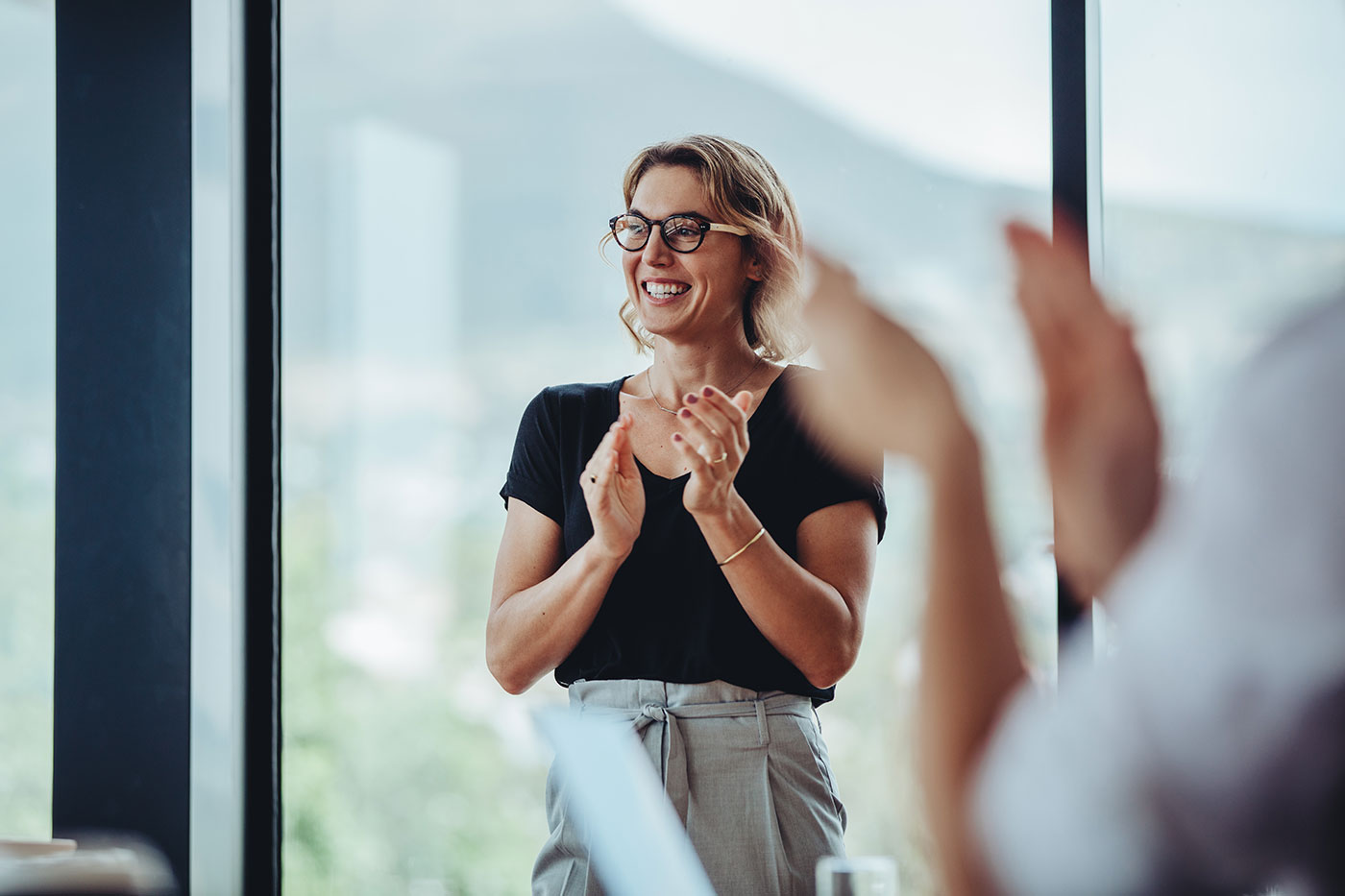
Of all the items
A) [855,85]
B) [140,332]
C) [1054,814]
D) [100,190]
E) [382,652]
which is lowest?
[382,652]

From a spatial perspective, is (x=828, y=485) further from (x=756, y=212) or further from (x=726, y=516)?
(x=756, y=212)

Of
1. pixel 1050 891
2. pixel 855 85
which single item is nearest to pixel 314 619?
pixel 855 85

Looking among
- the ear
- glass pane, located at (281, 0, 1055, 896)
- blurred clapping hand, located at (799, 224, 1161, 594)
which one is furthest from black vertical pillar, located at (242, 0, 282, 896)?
blurred clapping hand, located at (799, 224, 1161, 594)

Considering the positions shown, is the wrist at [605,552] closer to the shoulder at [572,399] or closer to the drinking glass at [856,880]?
the shoulder at [572,399]

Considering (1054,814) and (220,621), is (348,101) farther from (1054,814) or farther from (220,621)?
(1054,814)

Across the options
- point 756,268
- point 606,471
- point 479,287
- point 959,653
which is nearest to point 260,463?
point 479,287

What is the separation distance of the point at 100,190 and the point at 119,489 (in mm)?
415

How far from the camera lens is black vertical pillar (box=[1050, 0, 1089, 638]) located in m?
1.40

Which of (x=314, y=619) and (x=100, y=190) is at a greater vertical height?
(x=100, y=190)

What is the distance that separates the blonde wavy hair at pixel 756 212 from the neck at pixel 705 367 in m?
0.04

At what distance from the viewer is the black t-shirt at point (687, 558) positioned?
1232mm

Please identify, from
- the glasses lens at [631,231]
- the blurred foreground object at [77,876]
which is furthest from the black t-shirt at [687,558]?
the blurred foreground object at [77,876]

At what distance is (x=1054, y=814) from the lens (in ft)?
1.49

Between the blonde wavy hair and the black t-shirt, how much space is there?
0.23 feet
